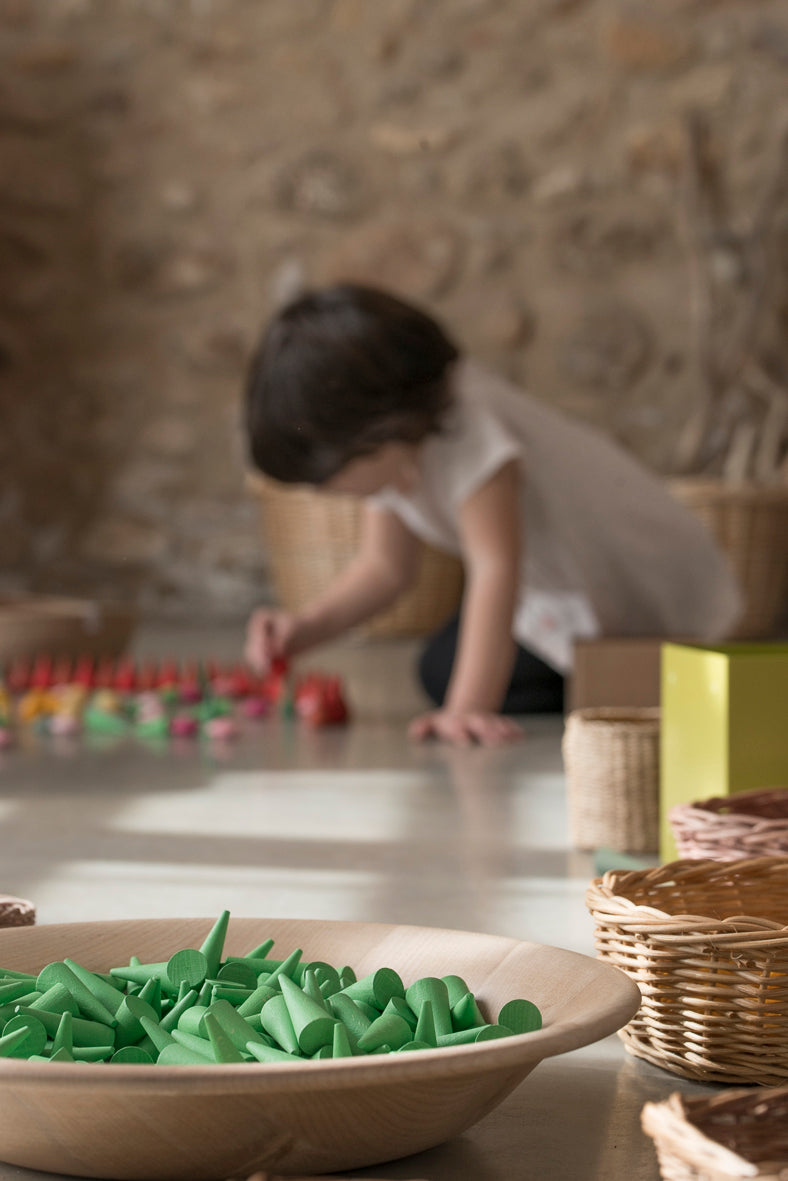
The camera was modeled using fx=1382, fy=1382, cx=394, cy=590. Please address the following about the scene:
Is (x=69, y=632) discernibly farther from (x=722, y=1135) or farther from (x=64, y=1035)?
(x=722, y=1135)

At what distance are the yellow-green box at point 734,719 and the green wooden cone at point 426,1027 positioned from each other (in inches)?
19.1

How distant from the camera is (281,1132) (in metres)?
0.55

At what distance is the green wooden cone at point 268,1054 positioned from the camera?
0.57 meters

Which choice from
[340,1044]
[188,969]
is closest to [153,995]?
[188,969]

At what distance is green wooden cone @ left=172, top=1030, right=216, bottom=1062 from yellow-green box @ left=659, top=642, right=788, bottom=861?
556mm

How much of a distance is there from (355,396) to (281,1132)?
4.74ft

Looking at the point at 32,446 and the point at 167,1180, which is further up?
the point at 32,446

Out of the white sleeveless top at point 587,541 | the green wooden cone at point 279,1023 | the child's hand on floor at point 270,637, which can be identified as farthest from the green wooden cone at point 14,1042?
the child's hand on floor at point 270,637

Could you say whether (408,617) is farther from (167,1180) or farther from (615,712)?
(167,1180)

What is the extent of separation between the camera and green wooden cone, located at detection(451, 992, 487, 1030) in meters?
0.63

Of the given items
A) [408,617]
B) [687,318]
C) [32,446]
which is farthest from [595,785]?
[32,446]

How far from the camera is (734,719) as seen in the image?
1.03 metres

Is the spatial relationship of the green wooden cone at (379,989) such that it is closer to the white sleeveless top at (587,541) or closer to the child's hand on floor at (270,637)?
the white sleeveless top at (587,541)

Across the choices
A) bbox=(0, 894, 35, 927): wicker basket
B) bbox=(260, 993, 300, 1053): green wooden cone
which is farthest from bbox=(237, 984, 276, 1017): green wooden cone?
bbox=(0, 894, 35, 927): wicker basket
